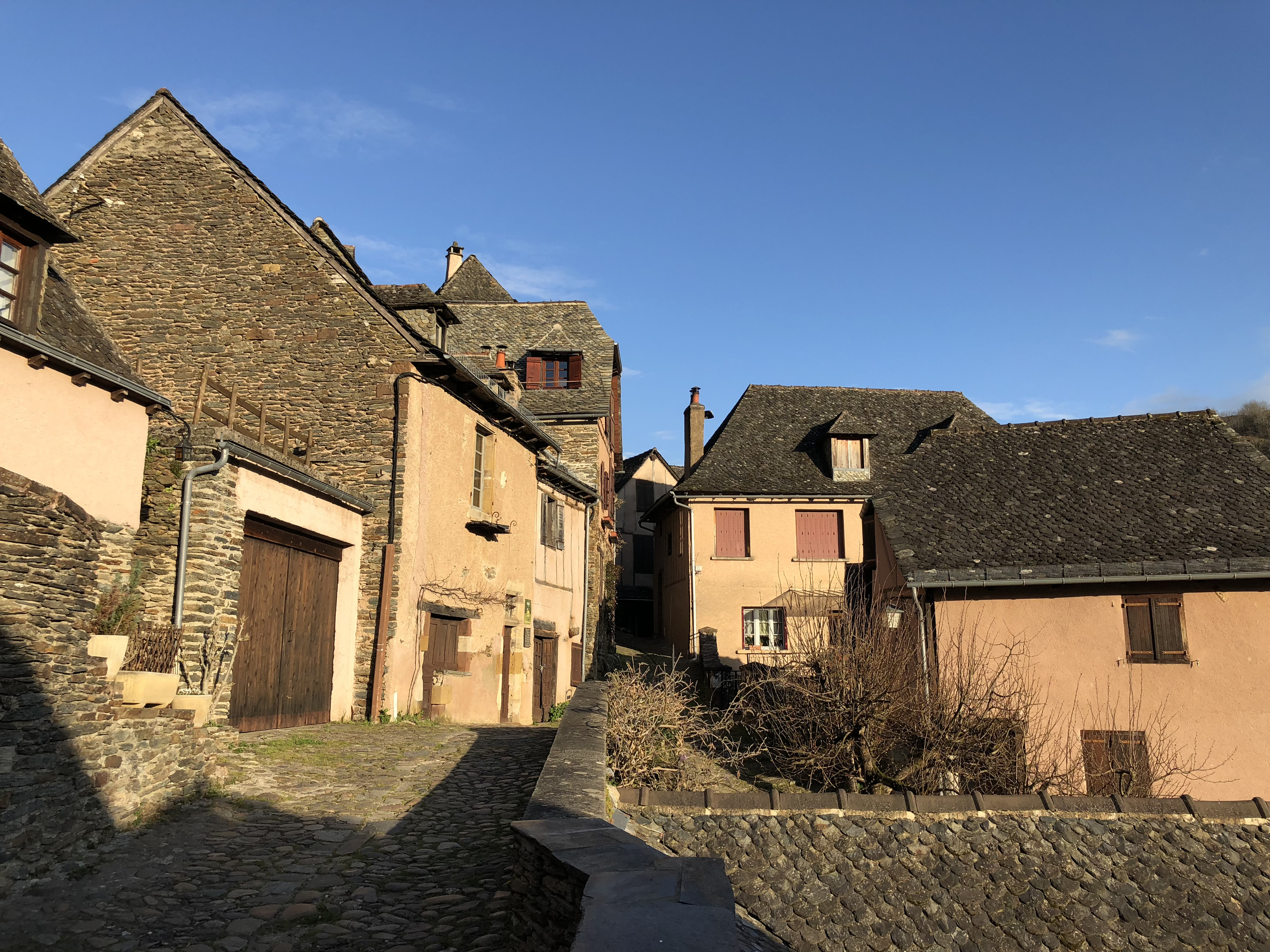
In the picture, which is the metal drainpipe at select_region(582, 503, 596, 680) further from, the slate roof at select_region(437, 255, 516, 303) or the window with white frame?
the slate roof at select_region(437, 255, 516, 303)

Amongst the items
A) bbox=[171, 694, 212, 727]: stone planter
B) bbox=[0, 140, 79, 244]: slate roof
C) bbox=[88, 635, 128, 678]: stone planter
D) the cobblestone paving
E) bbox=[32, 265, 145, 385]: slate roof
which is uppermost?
bbox=[0, 140, 79, 244]: slate roof

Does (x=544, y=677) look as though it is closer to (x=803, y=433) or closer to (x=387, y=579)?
(x=387, y=579)

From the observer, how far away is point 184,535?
10156mm

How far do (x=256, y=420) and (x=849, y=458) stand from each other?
1762cm

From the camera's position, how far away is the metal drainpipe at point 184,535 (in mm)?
10094

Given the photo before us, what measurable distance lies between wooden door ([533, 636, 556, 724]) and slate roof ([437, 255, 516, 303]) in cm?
1286

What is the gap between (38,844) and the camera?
18.4 ft

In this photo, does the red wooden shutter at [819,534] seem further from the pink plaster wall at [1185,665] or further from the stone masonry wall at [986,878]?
the stone masonry wall at [986,878]

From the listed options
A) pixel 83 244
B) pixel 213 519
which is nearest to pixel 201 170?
pixel 83 244

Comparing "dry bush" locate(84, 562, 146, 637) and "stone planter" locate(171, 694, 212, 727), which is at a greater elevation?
"dry bush" locate(84, 562, 146, 637)

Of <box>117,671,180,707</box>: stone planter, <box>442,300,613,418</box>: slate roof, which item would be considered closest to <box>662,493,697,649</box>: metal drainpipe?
<box>442,300,613,418</box>: slate roof

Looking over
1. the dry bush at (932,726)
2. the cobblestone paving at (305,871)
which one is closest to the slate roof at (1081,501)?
the dry bush at (932,726)

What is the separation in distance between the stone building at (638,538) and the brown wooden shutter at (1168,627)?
88.1 feet

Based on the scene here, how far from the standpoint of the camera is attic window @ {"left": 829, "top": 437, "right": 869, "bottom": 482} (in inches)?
1056
